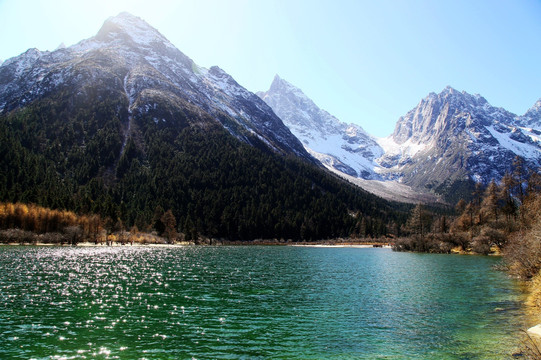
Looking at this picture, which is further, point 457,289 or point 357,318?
point 457,289

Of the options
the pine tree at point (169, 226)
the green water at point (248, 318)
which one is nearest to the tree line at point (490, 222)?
the green water at point (248, 318)

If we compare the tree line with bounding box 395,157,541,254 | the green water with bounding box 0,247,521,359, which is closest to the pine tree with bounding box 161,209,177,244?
the tree line with bounding box 395,157,541,254

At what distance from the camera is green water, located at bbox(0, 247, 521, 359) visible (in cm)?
2028

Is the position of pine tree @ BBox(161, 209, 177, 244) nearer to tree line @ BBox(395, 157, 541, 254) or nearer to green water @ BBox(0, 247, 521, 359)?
tree line @ BBox(395, 157, 541, 254)

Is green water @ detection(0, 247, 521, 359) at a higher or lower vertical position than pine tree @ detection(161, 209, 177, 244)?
lower

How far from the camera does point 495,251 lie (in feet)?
348

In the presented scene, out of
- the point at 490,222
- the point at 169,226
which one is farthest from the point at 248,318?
the point at 169,226

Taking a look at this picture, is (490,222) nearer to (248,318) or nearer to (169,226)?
(248,318)

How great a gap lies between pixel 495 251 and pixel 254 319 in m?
105

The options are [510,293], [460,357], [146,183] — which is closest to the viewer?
[460,357]

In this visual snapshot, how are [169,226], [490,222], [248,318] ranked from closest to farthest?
[248,318] < [490,222] < [169,226]

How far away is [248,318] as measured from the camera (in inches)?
1088

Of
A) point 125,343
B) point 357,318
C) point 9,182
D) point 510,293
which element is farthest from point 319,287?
point 9,182

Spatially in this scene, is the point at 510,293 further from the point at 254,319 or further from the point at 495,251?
the point at 495,251
